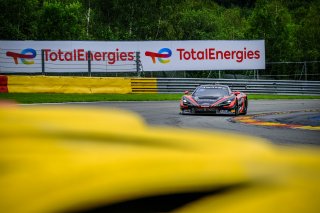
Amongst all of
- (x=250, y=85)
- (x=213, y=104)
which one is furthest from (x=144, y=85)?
(x=213, y=104)

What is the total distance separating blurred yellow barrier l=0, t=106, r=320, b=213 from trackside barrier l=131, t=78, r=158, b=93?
26.4m

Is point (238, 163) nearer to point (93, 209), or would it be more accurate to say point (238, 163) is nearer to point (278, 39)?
point (93, 209)

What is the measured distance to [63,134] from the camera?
172 cm

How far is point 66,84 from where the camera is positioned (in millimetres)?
25688

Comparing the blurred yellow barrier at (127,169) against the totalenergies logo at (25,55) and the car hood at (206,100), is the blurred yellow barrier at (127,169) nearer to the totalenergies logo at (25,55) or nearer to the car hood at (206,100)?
the car hood at (206,100)

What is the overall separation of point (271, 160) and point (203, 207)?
0.39 metres

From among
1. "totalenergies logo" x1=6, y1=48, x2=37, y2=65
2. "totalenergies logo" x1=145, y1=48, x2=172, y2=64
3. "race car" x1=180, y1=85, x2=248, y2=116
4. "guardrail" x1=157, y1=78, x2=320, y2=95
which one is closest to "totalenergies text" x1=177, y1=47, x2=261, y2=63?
"totalenergies logo" x1=145, y1=48, x2=172, y2=64

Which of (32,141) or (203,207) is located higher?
(32,141)

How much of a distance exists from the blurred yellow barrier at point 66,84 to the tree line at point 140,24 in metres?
19.3

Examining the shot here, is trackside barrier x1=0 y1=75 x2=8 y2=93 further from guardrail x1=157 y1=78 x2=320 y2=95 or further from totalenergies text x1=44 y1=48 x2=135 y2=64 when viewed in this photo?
guardrail x1=157 y1=78 x2=320 y2=95

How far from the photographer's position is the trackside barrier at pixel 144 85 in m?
28.4

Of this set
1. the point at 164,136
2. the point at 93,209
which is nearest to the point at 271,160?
the point at 164,136

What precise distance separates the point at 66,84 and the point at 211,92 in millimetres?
9302

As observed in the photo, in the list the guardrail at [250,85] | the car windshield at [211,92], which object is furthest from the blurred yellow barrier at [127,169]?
the guardrail at [250,85]
